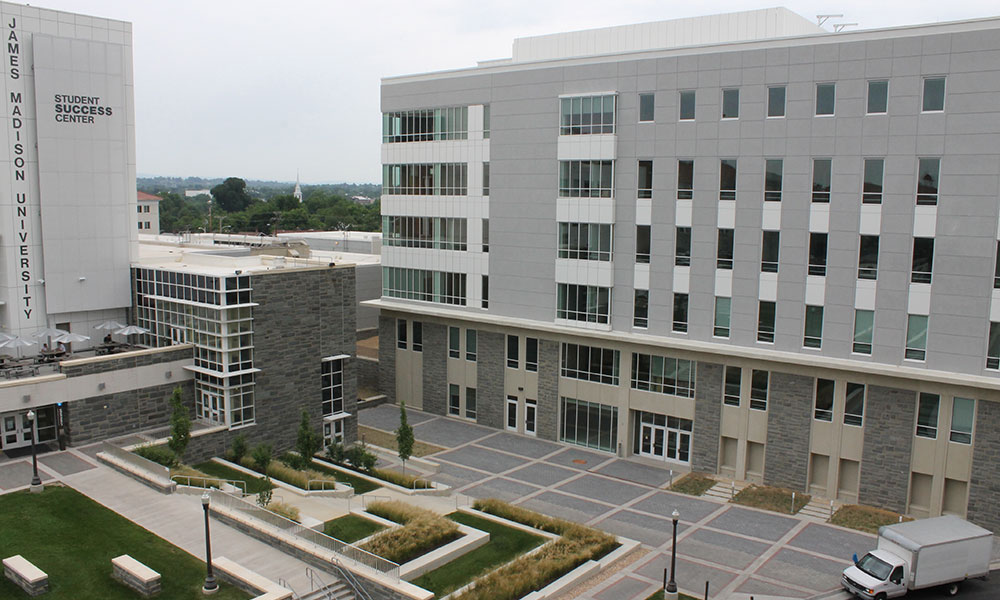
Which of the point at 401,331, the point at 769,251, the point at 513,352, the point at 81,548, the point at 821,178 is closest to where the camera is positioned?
the point at 81,548

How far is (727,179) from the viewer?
37031 millimetres

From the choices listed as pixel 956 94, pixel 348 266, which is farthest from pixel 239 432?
pixel 956 94

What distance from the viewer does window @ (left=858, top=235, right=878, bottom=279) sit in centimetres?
3362

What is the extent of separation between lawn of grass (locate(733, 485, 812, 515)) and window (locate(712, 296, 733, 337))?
704 centimetres

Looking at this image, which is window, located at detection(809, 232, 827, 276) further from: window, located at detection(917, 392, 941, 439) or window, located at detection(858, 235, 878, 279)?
window, located at detection(917, 392, 941, 439)

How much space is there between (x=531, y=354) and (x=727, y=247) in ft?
40.9

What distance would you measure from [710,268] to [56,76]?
30.8 meters

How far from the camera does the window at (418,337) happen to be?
49.1m

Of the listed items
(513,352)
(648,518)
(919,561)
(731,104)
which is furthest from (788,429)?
(513,352)

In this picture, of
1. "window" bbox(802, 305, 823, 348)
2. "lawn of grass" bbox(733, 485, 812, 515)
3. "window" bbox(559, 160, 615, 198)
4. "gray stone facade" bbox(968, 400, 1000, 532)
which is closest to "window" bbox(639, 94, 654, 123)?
"window" bbox(559, 160, 615, 198)

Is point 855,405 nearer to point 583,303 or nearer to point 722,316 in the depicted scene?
point 722,316

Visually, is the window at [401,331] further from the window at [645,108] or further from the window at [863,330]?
the window at [863,330]

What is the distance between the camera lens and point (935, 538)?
26047mm

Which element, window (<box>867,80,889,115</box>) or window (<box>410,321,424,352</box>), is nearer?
window (<box>867,80,889,115</box>)
